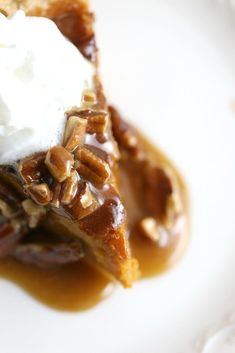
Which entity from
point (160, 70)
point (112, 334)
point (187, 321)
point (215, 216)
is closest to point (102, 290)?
point (112, 334)

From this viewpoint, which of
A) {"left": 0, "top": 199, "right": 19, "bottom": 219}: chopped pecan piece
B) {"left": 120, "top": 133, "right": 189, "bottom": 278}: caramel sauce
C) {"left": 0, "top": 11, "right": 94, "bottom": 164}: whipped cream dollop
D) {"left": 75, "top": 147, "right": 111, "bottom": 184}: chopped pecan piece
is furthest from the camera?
{"left": 120, "top": 133, "right": 189, "bottom": 278}: caramel sauce

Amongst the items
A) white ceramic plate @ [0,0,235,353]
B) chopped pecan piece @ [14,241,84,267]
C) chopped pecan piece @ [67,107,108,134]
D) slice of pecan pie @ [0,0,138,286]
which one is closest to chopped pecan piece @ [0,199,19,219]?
slice of pecan pie @ [0,0,138,286]

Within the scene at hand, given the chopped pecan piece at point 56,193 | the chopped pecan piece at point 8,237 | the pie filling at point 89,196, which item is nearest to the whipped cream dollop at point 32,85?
the pie filling at point 89,196

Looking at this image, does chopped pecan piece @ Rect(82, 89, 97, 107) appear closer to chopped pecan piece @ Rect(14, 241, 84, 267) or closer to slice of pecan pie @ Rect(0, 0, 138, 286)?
slice of pecan pie @ Rect(0, 0, 138, 286)

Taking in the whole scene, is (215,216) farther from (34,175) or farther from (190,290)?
(34,175)

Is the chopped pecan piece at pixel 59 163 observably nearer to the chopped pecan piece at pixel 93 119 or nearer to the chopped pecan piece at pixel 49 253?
the chopped pecan piece at pixel 93 119
